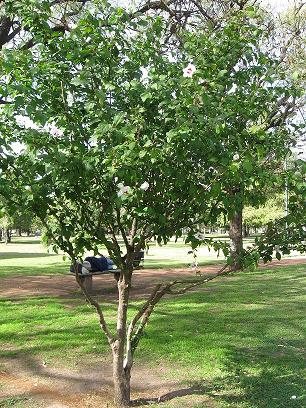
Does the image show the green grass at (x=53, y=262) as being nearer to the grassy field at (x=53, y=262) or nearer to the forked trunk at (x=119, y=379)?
the grassy field at (x=53, y=262)

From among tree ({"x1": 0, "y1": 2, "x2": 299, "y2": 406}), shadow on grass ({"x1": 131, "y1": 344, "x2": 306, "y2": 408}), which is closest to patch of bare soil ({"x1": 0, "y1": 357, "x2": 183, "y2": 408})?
shadow on grass ({"x1": 131, "y1": 344, "x2": 306, "y2": 408})

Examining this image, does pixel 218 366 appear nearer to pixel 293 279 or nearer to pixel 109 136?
pixel 109 136

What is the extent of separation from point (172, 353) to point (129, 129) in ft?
13.7

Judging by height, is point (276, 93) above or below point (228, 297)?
above

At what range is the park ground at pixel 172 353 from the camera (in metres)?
5.05

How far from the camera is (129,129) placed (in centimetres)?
332

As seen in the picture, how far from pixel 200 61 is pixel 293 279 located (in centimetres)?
1224

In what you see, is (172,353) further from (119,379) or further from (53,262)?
(53,262)

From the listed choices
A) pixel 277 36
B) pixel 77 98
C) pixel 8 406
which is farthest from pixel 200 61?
pixel 277 36

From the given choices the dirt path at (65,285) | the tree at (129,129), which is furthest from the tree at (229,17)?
the dirt path at (65,285)

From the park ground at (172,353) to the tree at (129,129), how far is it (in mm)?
1654

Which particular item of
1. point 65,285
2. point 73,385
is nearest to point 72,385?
point 73,385

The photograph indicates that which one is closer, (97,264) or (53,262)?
(97,264)

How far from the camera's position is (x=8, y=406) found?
4.77 m
